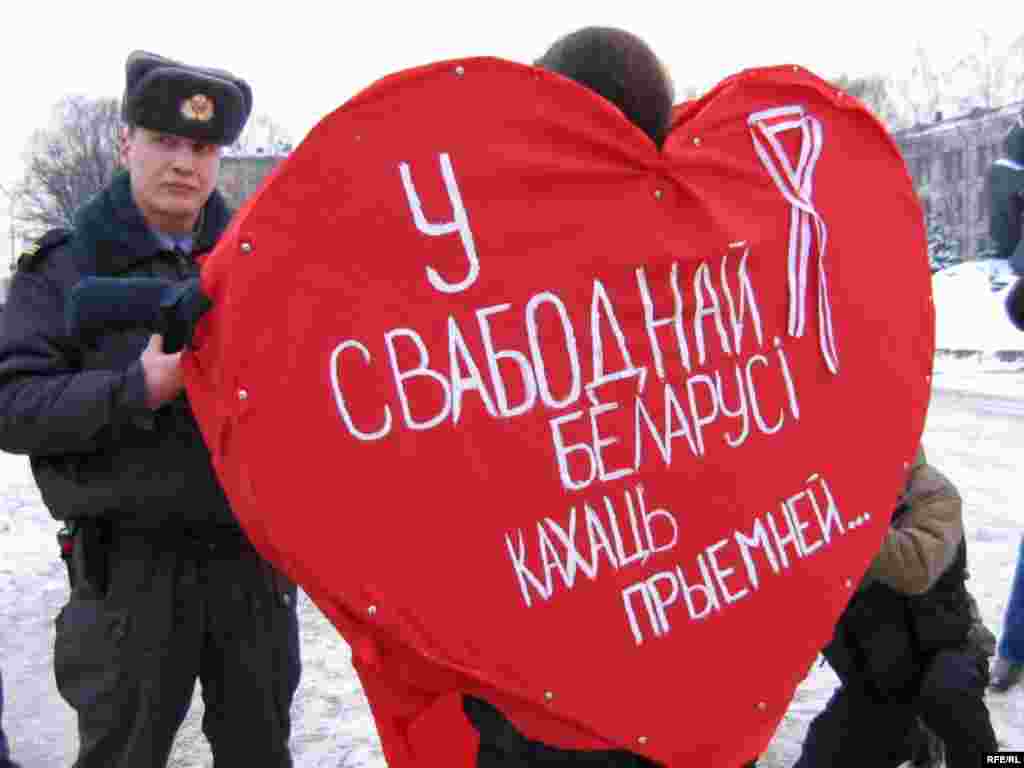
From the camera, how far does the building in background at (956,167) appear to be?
5328 cm

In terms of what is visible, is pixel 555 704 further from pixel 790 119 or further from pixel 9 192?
pixel 9 192

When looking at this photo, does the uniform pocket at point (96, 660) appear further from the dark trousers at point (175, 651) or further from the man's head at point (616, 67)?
the man's head at point (616, 67)

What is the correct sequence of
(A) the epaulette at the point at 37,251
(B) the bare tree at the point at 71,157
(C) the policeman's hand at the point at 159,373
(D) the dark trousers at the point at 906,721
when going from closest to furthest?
(C) the policeman's hand at the point at 159,373 < (A) the epaulette at the point at 37,251 < (D) the dark trousers at the point at 906,721 < (B) the bare tree at the point at 71,157

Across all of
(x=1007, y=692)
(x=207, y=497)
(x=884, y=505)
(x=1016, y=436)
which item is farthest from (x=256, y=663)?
(x=1016, y=436)

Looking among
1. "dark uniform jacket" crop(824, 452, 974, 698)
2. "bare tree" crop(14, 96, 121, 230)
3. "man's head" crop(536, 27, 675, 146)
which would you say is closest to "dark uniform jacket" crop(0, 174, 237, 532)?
"man's head" crop(536, 27, 675, 146)

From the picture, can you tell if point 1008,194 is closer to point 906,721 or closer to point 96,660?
point 906,721

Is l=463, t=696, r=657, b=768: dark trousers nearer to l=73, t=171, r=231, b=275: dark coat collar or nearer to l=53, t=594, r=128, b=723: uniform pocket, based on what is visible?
l=53, t=594, r=128, b=723: uniform pocket

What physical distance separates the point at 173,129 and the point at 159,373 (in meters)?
0.54

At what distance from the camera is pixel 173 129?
1824mm

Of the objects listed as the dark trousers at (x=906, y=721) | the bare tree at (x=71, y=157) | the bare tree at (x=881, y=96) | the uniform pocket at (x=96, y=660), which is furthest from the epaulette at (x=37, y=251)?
the bare tree at (x=881, y=96)

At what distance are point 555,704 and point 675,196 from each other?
0.69 m

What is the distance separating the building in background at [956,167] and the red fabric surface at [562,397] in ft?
179

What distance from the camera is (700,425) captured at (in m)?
1.44

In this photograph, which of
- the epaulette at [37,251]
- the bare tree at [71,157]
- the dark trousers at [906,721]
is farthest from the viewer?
the bare tree at [71,157]
